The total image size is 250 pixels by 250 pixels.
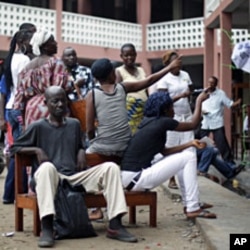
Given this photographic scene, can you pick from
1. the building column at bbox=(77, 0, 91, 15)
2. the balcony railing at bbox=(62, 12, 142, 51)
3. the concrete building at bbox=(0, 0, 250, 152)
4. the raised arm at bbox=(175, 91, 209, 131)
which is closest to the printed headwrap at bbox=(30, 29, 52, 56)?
the raised arm at bbox=(175, 91, 209, 131)

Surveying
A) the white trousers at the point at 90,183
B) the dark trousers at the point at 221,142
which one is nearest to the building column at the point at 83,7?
the dark trousers at the point at 221,142

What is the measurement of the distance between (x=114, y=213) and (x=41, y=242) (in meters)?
0.62

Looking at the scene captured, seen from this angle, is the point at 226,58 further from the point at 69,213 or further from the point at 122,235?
the point at 69,213

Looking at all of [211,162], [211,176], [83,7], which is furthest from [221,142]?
[83,7]

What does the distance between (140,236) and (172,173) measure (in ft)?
2.09

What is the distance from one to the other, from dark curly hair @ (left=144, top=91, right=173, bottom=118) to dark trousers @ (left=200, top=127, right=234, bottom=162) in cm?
626

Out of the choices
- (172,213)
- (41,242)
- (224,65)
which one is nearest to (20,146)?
(41,242)

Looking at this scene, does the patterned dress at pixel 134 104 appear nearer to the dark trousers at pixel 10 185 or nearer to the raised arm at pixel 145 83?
the raised arm at pixel 145 83

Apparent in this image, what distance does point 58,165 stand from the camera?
5.75m

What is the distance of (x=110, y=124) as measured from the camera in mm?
6121

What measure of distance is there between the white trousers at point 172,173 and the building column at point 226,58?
726 centimetres

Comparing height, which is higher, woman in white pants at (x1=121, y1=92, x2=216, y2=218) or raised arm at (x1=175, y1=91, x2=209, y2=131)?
raised arm at (x1=175, y1=91, x2=209, y2=131)

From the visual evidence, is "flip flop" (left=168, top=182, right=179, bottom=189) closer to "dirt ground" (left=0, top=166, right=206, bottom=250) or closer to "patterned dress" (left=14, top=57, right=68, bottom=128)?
"dirt ground" (left=0, top=166, right=206, bottom=250)

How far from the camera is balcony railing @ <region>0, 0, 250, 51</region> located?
1953 centimetres
